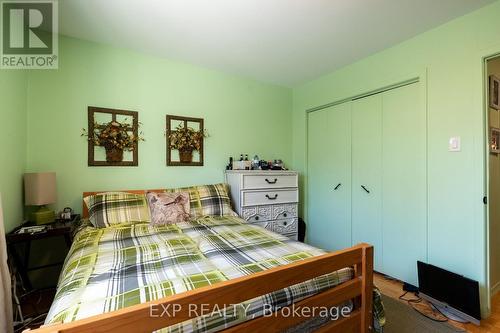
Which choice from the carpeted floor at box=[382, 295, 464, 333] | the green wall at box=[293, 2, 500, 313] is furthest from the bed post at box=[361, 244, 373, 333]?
the green wall at box=[293, 2, 500, 313]

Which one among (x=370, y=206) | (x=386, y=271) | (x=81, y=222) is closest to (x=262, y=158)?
(x=370, y=206)

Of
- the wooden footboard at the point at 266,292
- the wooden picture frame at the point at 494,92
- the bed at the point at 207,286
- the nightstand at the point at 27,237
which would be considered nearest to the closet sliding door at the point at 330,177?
the wooden picture frame at the point at 494,92

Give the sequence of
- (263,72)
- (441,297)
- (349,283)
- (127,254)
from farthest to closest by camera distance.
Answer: (263,72)
(441,297)
(127,254)
(349,283)

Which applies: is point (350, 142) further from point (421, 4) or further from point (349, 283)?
point (349, 283)

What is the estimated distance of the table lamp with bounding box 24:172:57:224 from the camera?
1841 millimetres

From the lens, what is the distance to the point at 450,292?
1.82m

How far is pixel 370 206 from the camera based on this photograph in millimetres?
2598

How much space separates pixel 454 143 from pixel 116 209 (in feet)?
9.31

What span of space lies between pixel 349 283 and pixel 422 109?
5.95ft

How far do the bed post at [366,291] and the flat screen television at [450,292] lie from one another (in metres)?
1.12

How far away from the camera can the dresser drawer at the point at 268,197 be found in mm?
2578

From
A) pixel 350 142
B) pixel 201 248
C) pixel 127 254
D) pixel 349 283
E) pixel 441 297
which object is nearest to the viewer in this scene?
pixel 349 283

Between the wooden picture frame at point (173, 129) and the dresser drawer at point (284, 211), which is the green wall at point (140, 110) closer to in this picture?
the wooden picture frame at point (173, 129)

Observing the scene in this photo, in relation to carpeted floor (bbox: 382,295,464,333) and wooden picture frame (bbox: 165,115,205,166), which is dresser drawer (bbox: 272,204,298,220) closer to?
wooden picture frame (bbox: 165,115,205,166)
